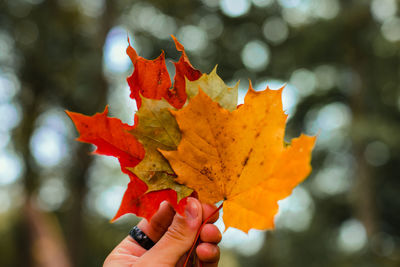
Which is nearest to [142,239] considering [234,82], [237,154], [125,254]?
[125,254]

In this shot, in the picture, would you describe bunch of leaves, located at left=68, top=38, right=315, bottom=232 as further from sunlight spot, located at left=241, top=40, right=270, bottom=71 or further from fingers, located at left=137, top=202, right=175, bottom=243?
sunlight spot, located at left=241, top=40, right=270, bottom=71

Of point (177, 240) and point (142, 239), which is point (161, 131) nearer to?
point (177, 240)

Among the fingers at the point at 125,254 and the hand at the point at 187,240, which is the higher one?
the hand at the point at 187,240

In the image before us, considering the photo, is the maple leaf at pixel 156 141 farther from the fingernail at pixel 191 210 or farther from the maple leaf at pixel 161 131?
the fingernail at pixel 191 210

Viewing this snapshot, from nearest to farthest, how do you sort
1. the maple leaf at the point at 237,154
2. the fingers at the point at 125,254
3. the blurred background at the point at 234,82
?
the maple leaf at the point at 237,154 < the fingers at the point at 125,254 < the blurred background at the point at 234,82

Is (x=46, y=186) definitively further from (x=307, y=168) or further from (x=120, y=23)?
(x=307, y=168)

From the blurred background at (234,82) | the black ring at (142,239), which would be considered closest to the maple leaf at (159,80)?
the black ring at (142,239)
